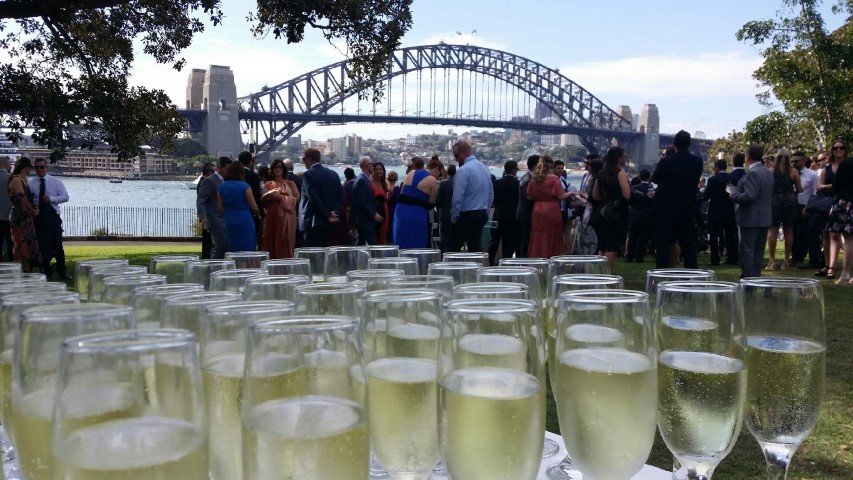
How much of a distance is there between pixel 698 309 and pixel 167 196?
37723mm

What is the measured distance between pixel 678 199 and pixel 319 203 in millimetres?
3657

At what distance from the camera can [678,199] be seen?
6.94 meters

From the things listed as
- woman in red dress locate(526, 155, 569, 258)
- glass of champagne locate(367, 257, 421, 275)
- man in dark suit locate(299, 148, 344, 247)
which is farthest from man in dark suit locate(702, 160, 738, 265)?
glass of champagne locate(367, 257, 421, 275)

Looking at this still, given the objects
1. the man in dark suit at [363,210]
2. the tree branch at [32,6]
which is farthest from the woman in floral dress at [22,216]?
the man in dark suit at [363,210]

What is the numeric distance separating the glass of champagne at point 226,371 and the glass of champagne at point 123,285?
48cm

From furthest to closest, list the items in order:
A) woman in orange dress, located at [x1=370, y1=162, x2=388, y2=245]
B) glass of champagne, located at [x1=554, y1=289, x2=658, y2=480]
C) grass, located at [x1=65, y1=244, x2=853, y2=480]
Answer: woman in orange dress, located at [x1=370, y1=162, x2=388, y2=245] < grass, located at [x1=65, y1=244, x2=853, y2=480] < glass of champagne, located at [x1=554, y1=289, x2=658, y2=480]

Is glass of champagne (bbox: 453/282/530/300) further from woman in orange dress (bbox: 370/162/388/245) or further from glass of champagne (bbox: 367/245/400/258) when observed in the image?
woman in orange dress (bbox: 370/162/388/245)

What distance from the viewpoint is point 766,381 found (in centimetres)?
109

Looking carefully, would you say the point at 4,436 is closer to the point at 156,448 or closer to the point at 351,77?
the point at 156,448

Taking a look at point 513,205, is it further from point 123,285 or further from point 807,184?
point 123,285

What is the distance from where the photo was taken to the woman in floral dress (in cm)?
821

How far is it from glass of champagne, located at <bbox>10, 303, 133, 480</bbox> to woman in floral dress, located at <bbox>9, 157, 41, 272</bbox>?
8.48 m

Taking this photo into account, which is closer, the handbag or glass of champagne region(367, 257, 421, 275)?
glass of champagne region(367, 257, 421, 275)

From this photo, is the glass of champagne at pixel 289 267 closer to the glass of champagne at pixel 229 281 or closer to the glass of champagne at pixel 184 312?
the glass of champagne at pixel 229 281
